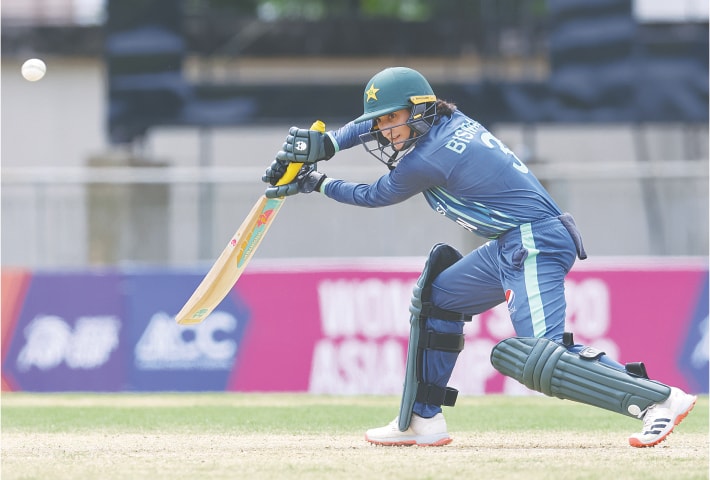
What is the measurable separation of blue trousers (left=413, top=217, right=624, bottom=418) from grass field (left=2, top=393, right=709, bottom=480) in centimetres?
50

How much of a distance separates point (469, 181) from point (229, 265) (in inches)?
64.3

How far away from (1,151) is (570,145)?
30.8ft

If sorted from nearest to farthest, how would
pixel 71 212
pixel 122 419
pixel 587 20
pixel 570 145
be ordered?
pixel 122 419
pixel 71 212
pixel 587 20
pixel 570 145

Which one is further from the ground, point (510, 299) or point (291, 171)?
point (291, 171)

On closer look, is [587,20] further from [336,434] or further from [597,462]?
[597,462]

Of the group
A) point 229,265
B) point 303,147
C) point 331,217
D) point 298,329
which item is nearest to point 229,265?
point 229,265

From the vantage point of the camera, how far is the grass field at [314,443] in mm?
5469

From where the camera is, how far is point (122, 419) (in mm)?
8391

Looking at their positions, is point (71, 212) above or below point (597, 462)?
above

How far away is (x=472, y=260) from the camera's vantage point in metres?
6.65

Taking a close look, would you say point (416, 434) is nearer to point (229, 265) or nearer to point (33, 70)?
point (229, 265)

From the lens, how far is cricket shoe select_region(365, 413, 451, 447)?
6668 mm

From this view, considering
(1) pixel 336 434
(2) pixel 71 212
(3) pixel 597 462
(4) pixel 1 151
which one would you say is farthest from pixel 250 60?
(3) pixel 597 462

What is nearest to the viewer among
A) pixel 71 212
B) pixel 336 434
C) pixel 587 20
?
pixel 336 434
